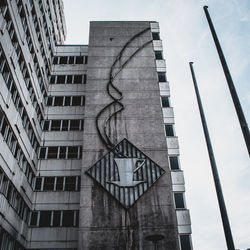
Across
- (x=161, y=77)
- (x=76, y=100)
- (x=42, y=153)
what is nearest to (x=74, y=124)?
(x=76, y=100)

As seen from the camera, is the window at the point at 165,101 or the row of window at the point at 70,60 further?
the row of window at the point at 70,60

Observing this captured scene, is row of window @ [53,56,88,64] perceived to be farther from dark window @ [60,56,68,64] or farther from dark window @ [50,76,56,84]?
dark window @ [50,76,56,84]

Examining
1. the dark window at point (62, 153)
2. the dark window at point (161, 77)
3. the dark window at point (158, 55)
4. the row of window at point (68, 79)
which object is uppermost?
the dark window at point (158, 55)

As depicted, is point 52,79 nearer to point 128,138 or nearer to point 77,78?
point 77,78

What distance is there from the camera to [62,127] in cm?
2906

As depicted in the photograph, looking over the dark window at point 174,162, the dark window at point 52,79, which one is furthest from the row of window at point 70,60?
the dark window at point 174,162

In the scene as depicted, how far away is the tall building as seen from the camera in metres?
20.5

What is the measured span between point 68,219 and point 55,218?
1116 millimetres

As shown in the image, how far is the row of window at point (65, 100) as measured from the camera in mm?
30703

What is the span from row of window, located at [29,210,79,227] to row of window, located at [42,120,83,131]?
841 centimetres

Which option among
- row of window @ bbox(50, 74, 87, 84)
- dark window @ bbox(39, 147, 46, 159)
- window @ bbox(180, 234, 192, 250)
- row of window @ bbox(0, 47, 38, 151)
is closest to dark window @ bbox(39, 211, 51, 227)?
dark window @ bbox(39, 147, 46, 159)

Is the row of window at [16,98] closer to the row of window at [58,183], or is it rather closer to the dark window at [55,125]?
the dark window at [55,125]

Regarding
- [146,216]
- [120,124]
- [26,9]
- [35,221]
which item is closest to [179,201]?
[146,216]

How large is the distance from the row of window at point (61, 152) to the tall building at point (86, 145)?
0.11 meters
